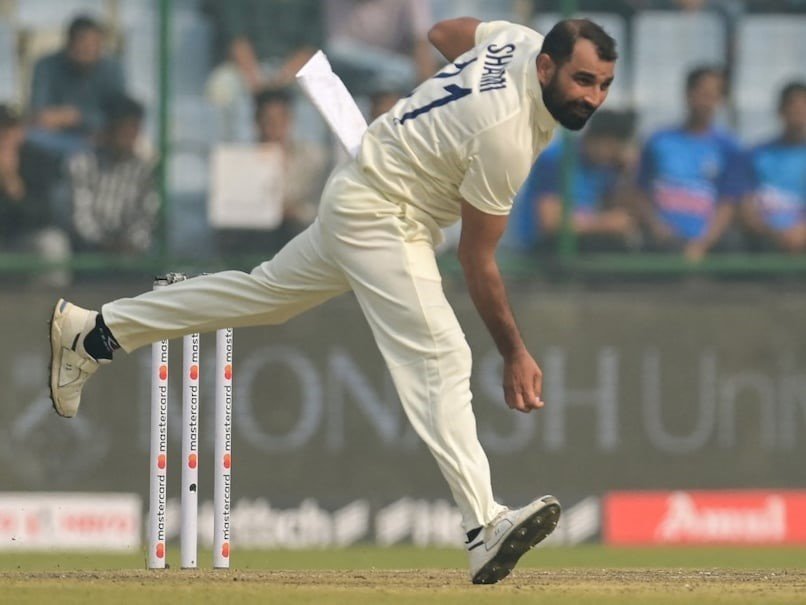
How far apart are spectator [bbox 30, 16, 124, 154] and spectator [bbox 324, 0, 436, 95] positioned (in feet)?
4.44

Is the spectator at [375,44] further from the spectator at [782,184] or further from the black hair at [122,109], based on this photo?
the spectator at [782,184]

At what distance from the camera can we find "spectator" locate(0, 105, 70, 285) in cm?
1132

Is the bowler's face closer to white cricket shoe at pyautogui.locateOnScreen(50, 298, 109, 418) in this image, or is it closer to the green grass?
the green grass

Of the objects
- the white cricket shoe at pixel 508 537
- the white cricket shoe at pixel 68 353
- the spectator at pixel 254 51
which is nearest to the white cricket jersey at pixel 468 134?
the white cricket shoe at pixel 508 537

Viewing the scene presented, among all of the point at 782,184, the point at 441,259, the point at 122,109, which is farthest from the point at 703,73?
the point at 122,109

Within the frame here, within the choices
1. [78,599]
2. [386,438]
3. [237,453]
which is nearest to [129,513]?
[237,453]

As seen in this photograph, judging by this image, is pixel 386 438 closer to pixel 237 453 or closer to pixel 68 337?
pixel 237 453

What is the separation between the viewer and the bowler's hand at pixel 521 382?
6.36 meters

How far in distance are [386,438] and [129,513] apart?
1513 mm

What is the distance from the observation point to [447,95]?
634 cm

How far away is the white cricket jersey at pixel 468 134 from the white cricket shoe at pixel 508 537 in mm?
950

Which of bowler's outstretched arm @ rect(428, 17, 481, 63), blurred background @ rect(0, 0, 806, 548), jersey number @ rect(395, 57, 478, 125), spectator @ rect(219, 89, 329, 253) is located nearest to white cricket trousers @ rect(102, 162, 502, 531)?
jersey number @ rect(395, 57, 478, 125)

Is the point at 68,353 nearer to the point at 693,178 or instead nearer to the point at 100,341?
the point at 100,341

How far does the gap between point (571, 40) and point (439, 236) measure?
0.89m
